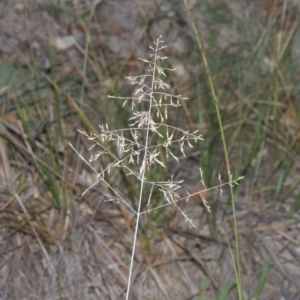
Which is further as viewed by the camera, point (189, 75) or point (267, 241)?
point (189, 75)

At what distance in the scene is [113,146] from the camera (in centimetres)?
297

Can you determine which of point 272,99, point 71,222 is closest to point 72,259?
point 71,222

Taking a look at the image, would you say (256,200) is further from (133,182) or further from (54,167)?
(54,167)

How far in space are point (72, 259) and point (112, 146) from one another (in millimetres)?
505

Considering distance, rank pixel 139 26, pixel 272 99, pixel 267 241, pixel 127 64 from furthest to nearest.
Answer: pixel 139 26 → pixel 127 64 → pixel 272 99 → pixel 267 241

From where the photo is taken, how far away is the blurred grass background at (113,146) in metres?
2.64

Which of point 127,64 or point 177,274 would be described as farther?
point 127,64

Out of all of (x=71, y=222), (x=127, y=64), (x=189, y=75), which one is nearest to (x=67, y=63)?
(x=127, y=64)

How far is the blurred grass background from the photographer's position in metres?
2.64

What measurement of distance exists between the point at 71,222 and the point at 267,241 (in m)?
0.69

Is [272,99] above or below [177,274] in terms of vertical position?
above

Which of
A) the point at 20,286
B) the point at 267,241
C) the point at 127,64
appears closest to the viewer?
the point at 20,286

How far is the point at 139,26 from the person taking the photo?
382 cm

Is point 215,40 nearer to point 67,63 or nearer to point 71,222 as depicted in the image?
point 67,63
